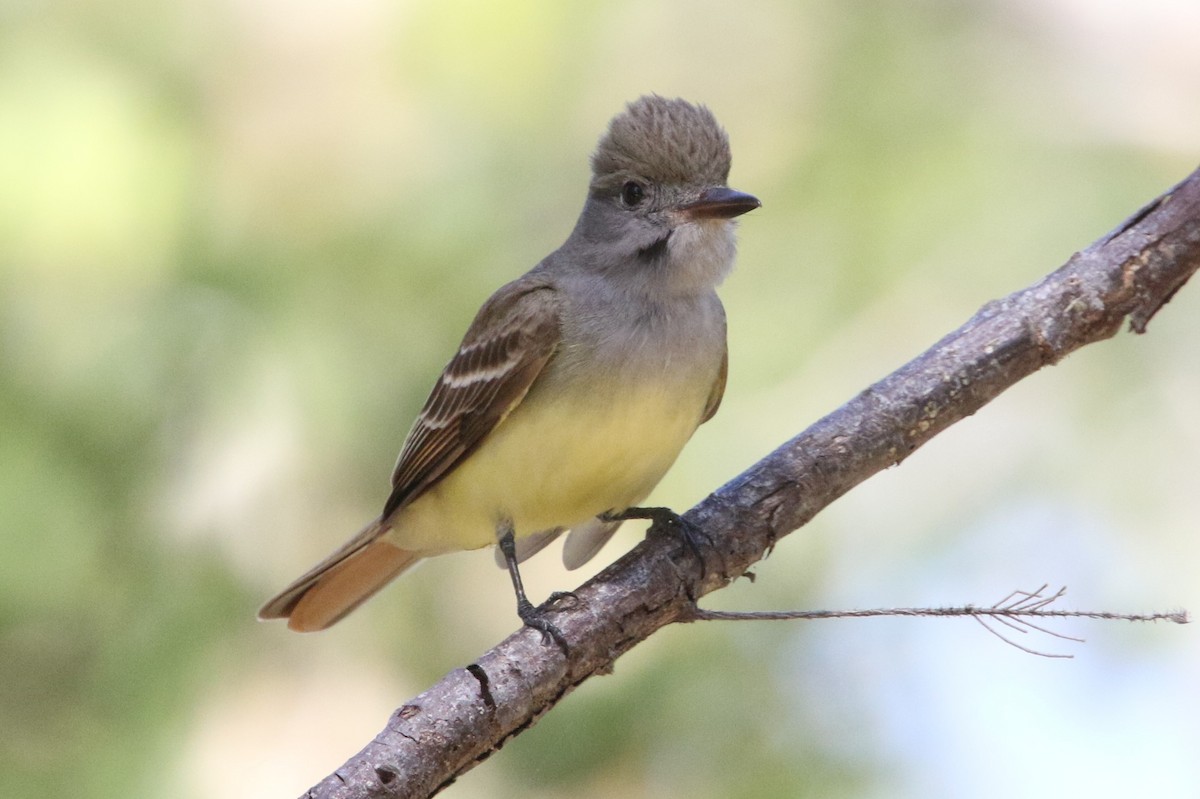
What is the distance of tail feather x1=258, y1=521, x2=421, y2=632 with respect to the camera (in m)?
3.88

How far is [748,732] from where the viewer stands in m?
4.28

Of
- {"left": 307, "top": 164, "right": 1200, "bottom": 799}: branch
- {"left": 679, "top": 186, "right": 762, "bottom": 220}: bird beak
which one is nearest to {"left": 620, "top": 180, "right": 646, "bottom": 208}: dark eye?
{"left": 679, "top": 186, "right": 762, "bottom": 220}: bird beak

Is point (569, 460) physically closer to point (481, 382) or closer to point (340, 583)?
point (481, 382)

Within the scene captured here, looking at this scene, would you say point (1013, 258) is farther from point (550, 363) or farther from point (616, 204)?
point (550, 363)

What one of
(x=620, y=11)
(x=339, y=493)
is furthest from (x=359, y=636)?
(x=620, y=11)

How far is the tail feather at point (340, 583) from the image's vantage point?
Answer: 388 cm

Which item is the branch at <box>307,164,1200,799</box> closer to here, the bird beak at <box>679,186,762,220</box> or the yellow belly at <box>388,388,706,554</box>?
the yellow belly at <box>388,388,706,554</box>

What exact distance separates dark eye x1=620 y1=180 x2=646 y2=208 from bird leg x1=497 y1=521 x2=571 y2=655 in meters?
0.93

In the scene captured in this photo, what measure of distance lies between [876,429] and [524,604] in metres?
0.92

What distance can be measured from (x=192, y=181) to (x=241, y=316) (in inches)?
16.7

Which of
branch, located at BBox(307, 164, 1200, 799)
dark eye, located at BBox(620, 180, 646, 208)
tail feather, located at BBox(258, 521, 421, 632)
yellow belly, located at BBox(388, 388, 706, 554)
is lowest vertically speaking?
branch, located at BBox(307, 164, 1200, 799)

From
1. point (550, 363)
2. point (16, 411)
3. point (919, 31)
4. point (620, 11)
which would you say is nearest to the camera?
point (550, 363)

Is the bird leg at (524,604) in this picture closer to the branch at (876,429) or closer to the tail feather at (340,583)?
the branch at (876,429)

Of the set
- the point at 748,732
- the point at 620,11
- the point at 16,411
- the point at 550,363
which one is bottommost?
the point at 748,732
